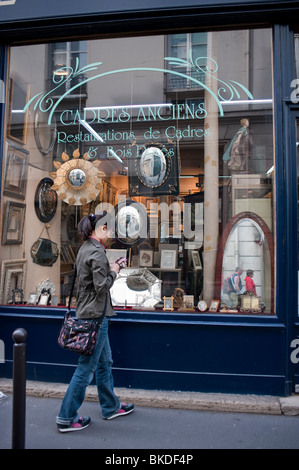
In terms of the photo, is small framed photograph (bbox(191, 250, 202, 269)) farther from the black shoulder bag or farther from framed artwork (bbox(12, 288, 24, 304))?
framed artwork (bbox(12, 288, 24, 304))

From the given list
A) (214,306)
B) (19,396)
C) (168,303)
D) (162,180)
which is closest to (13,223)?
(162,180)

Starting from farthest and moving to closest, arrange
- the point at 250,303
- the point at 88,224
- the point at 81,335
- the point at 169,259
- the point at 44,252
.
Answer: the point at 44,252 → the point at 169,259 → the point at 250,303 → the point at 88,224 → the point at 81,335

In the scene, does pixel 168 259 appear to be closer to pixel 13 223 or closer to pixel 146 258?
pixel 146 258

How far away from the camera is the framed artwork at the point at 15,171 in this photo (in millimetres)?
4387

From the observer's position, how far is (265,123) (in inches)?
161

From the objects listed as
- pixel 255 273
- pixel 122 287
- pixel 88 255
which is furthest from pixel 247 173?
pixel 88 255

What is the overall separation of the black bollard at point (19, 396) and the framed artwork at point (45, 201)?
279 centimetres

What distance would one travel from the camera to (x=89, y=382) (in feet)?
10.0

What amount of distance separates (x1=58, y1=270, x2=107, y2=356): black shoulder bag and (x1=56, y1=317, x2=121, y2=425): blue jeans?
121 mm

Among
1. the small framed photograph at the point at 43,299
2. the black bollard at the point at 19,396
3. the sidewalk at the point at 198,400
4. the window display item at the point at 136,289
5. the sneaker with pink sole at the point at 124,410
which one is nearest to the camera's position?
the black bollard at the point at 19,396

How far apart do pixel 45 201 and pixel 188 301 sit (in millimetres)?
2299

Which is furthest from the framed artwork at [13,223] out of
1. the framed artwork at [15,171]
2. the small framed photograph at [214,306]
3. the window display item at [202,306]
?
the small framed photograph at [214,306]

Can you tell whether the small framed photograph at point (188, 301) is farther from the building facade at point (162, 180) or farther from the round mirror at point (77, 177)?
the round mirror at point (77, 177)
